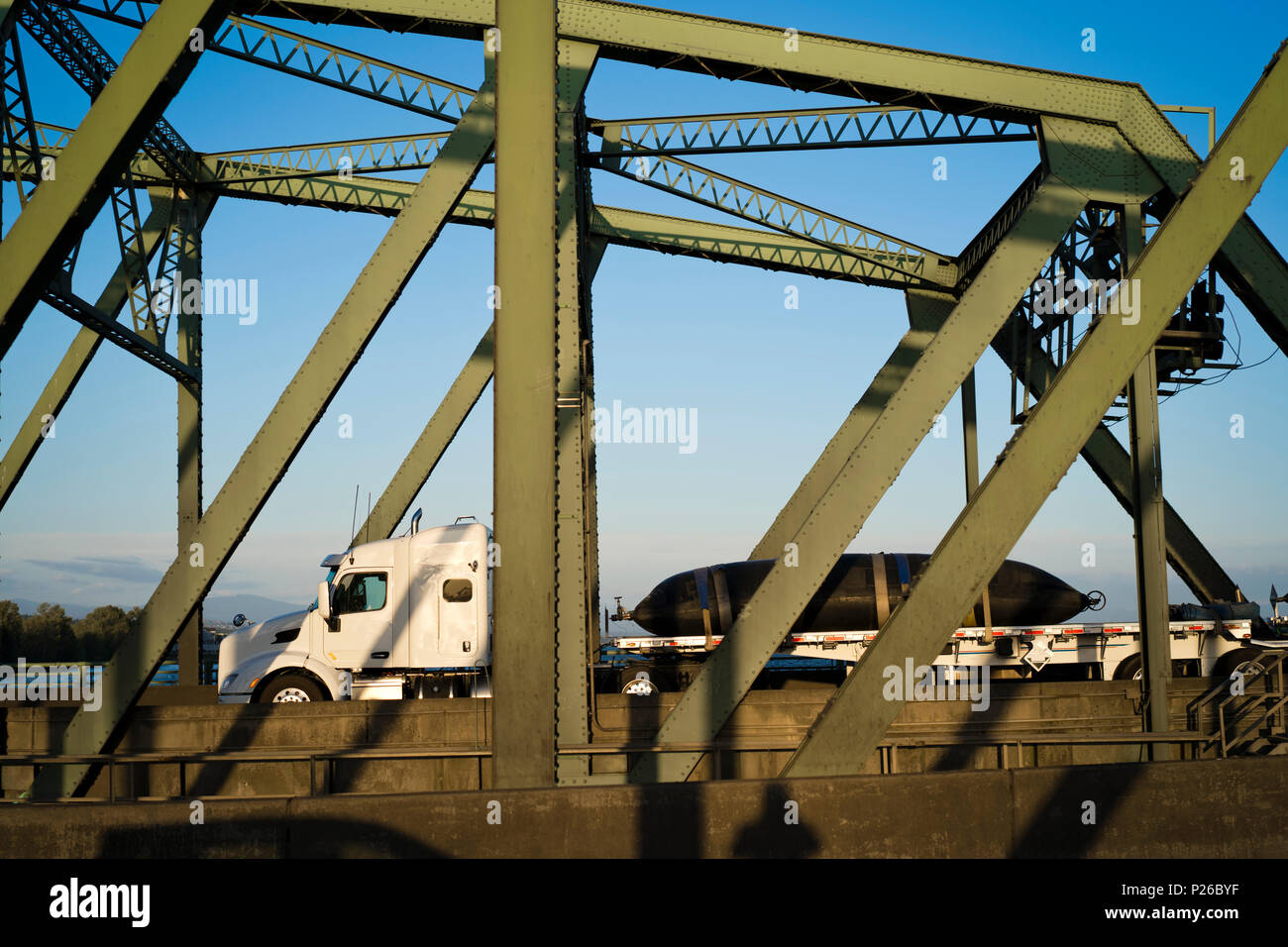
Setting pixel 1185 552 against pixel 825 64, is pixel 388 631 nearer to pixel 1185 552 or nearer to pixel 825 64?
pixel 825 64

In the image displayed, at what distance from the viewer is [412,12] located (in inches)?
513

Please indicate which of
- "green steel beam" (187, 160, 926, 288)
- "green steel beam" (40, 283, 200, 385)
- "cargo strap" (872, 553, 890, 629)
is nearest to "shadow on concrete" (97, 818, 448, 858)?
"green steel beam" (40, 283, 200, 385)

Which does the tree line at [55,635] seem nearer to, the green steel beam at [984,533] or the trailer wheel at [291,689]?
the trailer wheel at [291,689]

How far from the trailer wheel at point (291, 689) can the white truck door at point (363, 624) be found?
1.92ft

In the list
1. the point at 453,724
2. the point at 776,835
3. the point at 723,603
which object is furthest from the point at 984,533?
the point at 723,603

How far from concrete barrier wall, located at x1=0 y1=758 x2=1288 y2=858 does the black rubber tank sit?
1213 cm

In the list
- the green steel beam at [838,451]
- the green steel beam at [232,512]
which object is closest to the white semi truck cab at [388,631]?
the green steel beam at [838,451]

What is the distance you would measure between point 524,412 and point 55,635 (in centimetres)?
6210

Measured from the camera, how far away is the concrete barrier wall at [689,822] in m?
6.88

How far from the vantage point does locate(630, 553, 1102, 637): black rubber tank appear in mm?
19828
